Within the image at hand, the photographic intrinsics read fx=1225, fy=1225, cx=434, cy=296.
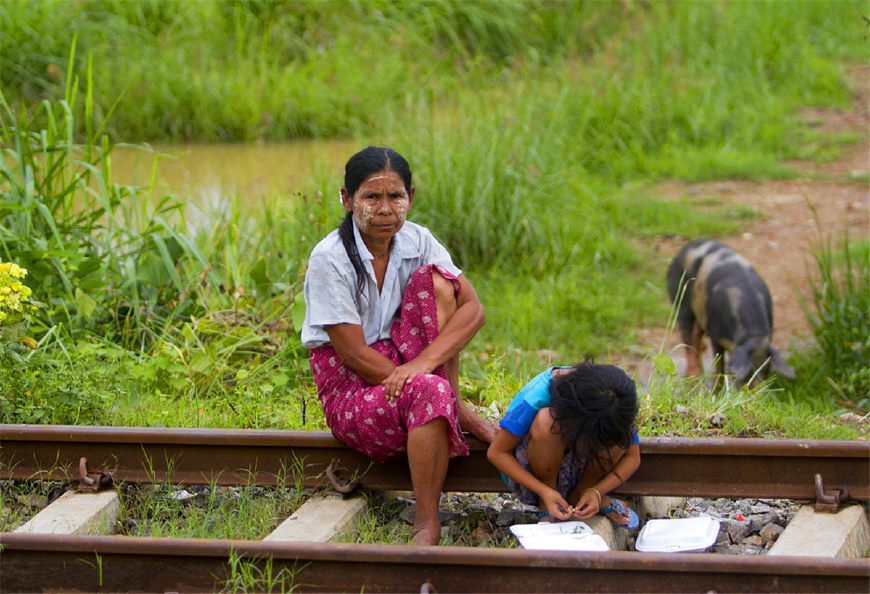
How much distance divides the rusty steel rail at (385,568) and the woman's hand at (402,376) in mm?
644

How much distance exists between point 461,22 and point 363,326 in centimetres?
934

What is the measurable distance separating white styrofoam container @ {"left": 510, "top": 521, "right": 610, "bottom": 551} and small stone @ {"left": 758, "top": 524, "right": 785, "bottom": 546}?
62cm

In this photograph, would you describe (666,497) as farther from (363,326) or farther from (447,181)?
(447,181)

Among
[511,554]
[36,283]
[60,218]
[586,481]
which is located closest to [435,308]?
[586,481]

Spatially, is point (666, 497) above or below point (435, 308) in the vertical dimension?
below

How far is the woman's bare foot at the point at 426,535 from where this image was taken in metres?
3.95

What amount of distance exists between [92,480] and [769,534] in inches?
94.3

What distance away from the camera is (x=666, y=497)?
443 centimetres

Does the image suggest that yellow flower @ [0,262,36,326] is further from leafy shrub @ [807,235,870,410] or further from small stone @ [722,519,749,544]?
leafy shrub @ [807,235,870,410]

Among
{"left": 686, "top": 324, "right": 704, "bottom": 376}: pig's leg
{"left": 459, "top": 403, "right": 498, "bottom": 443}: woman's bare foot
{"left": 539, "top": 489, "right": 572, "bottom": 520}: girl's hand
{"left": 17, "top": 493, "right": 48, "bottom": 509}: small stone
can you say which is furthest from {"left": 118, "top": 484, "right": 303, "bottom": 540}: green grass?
{"left": 686, "top": 324, "right": 704, "bottom": 376}: pig's leg

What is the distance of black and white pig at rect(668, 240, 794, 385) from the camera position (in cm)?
670

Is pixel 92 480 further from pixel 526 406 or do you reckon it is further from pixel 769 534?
pixel 769 534

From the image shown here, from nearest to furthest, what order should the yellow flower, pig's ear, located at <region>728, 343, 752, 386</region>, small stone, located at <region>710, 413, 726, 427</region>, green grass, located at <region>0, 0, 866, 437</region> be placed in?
the yellow flower → small stone, located at <region>710, 413, 726, 427</region> → green grass, located at <region>0, 0, 866, 437</region> → pig's ear, located at <region>728, 343, 752, 386</region>

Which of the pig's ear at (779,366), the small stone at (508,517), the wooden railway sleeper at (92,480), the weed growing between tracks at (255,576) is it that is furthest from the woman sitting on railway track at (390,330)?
the pig's ear at (779,366)
